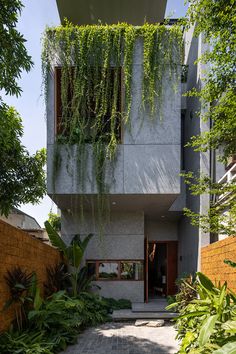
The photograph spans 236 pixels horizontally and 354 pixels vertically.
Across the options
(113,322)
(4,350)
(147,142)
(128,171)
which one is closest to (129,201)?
(128,171)

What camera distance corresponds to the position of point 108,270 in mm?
12922

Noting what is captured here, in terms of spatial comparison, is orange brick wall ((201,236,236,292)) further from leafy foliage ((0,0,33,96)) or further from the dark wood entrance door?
the dark wood entrance door

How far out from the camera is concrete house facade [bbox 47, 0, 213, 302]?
1066 cm

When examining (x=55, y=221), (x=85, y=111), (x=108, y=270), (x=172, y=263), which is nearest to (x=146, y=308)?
(x=108, y=270)

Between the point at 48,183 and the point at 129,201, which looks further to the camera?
the point at 129,201

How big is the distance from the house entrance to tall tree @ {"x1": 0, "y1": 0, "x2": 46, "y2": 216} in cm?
662

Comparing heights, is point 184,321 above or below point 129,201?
below

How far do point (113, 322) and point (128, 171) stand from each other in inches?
177

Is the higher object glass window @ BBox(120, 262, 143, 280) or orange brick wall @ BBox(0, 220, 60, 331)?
orange brick wall @ BBox(0, 220, 60, 331)

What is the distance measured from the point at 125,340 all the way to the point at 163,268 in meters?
8.35

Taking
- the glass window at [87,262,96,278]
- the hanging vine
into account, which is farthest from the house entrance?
the hanging vine

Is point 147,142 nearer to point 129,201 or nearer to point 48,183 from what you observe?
point 129,201

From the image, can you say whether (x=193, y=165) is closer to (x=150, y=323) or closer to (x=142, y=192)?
(x=142, y=192)

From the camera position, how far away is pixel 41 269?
920 centimetres
